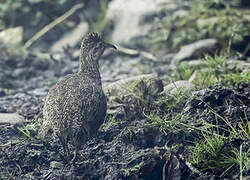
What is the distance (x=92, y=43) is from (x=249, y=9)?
4801mm

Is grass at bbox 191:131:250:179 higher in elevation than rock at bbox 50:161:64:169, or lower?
lower

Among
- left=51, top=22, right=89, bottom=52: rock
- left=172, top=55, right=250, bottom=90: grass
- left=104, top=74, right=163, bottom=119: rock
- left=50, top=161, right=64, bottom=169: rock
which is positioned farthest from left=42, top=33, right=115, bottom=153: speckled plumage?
left=51, top=22, right=89, bottom=52: rock

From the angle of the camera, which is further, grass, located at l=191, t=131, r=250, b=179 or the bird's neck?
the bird's neck

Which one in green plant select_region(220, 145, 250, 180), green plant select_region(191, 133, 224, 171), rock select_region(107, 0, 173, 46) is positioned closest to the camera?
green plant select_region(220, 145, 250, 180)

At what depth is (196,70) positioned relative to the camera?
786 centimetres

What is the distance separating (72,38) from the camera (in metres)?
10.9

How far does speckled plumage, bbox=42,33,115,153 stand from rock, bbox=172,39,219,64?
3.18m

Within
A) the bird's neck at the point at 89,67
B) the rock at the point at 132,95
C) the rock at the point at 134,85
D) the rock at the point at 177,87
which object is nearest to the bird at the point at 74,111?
the bird's neck at the point at 89,67

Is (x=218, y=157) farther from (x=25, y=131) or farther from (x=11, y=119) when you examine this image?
(x=11, y=119)

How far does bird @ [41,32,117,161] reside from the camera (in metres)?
5.48

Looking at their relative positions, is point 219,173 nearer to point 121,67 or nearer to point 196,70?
point 196,70

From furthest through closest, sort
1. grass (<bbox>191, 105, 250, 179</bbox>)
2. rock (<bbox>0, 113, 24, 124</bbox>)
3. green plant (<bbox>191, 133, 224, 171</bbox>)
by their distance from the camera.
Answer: rock (<bbox>0, 113, 24, 124</bbox>) → green plant (<bbox>191, 133, 224, 171</bbox>) → grass (<bbox>191, 105, 250, 179</bbox>)

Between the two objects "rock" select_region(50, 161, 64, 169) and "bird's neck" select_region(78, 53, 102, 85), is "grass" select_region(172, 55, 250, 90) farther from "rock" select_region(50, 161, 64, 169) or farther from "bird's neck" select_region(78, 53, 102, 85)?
"rock" select_region(50, 161, 64, 169)

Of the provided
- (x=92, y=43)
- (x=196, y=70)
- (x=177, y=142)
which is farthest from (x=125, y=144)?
(x=196, y=70)
